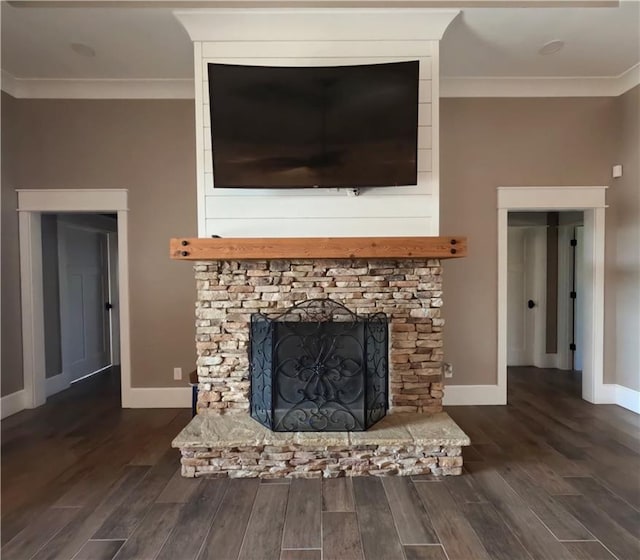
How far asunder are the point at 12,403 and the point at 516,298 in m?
5.61

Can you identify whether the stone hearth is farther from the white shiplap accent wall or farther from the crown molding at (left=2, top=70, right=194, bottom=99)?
the crown molding at (left=2, top=70, right=194, bottom=99)

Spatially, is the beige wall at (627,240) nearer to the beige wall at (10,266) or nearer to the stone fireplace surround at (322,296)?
the stone fireplace surround at (322,296)

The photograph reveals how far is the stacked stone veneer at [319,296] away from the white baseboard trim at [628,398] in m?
2.06

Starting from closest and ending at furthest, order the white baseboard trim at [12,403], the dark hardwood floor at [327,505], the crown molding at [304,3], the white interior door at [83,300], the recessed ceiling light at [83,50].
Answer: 1. the dark hardwood floor at [327,505]
2. the crown molding at [304,3]
3. the recessed ceiling light at [83,50]
4. the white baseboard trim at [12,403]
5. the white interior door at [83,300]

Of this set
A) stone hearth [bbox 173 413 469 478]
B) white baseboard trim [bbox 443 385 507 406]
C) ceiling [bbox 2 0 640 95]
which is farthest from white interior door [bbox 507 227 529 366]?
stone hearth [bbox 173 413 469 478]

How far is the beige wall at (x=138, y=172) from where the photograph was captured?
3.35 metres

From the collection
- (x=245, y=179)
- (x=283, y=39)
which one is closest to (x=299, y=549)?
(x=245, y=179)

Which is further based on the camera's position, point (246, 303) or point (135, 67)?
point (135, 67)

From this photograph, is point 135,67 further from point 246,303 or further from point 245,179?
point 246,303

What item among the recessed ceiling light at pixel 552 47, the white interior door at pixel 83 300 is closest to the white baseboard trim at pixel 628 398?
the recessed ceiling light at pixel 552 47

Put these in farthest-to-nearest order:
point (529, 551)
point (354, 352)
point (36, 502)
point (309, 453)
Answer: point (354, 352) < point (309, 453) < point (36, 502) < point (529, 551)

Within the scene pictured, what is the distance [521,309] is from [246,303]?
3900 mm

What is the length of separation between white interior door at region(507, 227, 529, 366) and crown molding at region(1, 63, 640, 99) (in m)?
1.82

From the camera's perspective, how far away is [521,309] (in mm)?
4820
